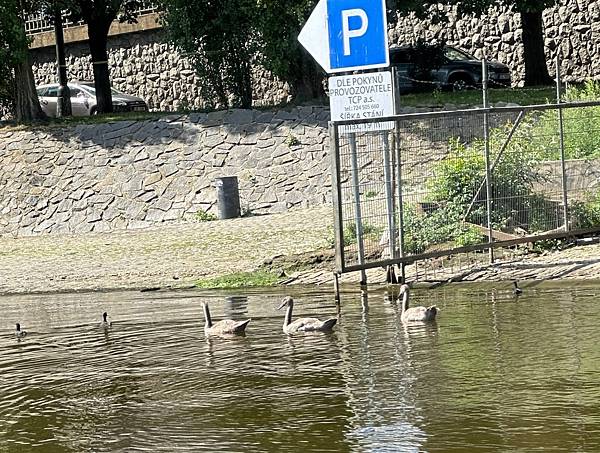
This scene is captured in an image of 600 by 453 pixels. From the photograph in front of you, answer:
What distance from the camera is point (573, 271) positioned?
1593 centimetres

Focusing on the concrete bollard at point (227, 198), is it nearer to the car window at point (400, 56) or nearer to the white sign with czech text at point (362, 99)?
the white sign with czech text at point (362, 99)

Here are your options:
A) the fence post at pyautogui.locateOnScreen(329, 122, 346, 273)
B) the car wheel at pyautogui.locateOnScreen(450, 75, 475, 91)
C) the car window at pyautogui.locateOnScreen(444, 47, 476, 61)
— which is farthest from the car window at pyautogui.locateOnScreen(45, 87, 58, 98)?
the fence post at pyautogui.locateOnScreen(329, 122, 346, 273)

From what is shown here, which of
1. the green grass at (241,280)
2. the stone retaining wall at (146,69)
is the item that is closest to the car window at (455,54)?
the stone retaining wall at (146,69)

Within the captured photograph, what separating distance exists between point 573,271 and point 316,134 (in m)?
11.6

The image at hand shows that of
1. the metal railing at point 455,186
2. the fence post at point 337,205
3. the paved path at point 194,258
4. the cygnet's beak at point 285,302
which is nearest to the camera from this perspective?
the cygnet's beak at point 285,302

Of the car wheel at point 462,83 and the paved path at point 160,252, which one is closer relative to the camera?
the paved path at point 160,252

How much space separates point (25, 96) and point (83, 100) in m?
10.1

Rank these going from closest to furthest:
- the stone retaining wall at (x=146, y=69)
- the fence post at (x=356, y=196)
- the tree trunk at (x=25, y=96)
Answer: the fence post at (x=356, y=196), the tree trunk at (x=25, y=96), the stone retaining wall at (x=146, y=69)

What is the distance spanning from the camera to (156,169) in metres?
27.6

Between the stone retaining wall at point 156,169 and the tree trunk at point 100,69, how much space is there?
6907 mm

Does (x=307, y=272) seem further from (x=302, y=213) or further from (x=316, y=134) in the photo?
(x=316, y=134)

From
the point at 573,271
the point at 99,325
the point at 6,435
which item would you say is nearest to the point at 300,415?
the point at 6,435

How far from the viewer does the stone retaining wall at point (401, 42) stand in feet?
128

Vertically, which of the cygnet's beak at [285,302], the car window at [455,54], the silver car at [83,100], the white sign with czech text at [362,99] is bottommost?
the cygnet's beak at [285,302]
